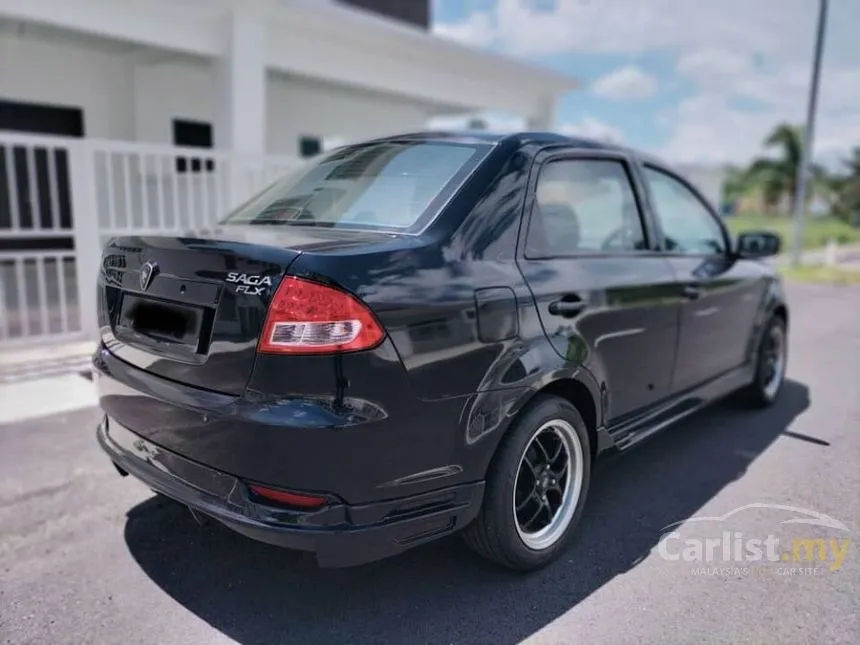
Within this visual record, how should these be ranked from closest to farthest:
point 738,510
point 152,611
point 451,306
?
point 451,306
point 152,611
point 738,510

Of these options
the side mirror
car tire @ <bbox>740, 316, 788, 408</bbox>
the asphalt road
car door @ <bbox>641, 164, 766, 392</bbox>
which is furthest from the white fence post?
car tire @ <bbox>740, 316, 788, 408</bbox>

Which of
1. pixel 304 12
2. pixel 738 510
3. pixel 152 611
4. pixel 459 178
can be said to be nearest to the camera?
pixel 152 611

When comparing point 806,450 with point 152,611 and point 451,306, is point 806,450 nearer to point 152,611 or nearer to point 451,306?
point 451,306

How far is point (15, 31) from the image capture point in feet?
27.3

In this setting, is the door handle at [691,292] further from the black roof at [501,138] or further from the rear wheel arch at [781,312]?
the rear wheel arch at [781,312]

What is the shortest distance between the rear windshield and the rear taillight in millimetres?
525

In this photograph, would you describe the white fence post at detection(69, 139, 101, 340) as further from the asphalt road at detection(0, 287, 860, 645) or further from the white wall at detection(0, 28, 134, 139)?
the white wall at detection(0, 28, 134, 139)

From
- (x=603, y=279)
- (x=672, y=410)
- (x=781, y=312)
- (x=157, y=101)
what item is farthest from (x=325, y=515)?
(x=157, y=101)

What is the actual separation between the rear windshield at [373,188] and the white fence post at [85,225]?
292 cm

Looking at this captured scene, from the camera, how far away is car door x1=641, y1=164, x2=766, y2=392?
3859 millimetres

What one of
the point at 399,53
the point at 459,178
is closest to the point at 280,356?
the point at 459,178

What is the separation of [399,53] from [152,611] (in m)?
9.30

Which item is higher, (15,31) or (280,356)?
(15,31)

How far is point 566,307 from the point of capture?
2863 mm
